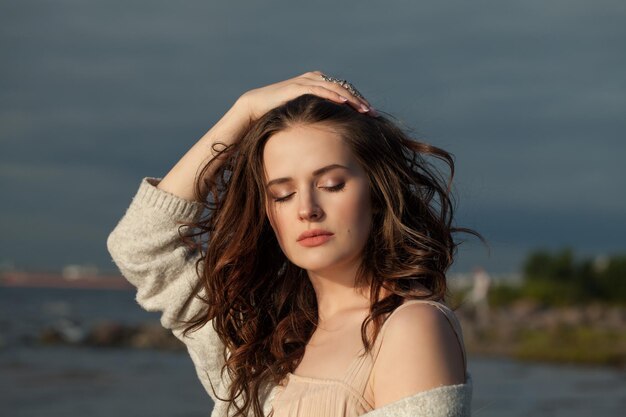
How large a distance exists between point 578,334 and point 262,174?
17623 mm

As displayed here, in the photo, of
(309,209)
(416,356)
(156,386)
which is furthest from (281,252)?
(156,386)

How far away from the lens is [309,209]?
7.51 ft

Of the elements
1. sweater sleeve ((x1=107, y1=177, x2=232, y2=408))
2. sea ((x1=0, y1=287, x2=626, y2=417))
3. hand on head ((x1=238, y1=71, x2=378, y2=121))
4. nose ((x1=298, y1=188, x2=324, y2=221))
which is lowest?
sea ((x1=0, y1=287, x2=626, y2=417))

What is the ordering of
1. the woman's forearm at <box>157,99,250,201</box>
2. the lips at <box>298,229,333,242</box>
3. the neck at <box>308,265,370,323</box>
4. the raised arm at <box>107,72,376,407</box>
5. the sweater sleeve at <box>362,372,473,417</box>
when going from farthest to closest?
the raised arm at <box>107,72,376,407</box> → the woman's forearm at <box>157,99,250,201</box> → the neck at <box>308,265,370,323</box> → the lips at <box>298,229,333,242</box> → the sweater sleeve at <box>362,372,473,417</box>

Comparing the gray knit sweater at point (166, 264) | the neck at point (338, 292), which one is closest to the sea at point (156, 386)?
the gray knit sweater at point (166, 264)

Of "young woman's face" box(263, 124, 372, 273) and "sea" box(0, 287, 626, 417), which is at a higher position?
"young woman's face" box(263, 124, 372, 273)

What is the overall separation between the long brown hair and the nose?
0.15m

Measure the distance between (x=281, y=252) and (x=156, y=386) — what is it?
1208cm

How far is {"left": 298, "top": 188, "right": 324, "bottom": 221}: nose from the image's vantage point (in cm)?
229

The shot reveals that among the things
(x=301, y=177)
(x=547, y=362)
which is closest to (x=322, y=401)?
(x=301, y=177)

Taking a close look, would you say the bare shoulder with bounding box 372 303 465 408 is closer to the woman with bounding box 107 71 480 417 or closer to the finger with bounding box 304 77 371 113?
the woman with bounding box 107 71 480 417

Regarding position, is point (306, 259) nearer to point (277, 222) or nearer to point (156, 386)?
point (277, 222)

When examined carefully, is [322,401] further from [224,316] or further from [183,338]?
[183,338]

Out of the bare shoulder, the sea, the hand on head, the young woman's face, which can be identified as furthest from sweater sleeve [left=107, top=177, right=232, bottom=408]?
the sea
